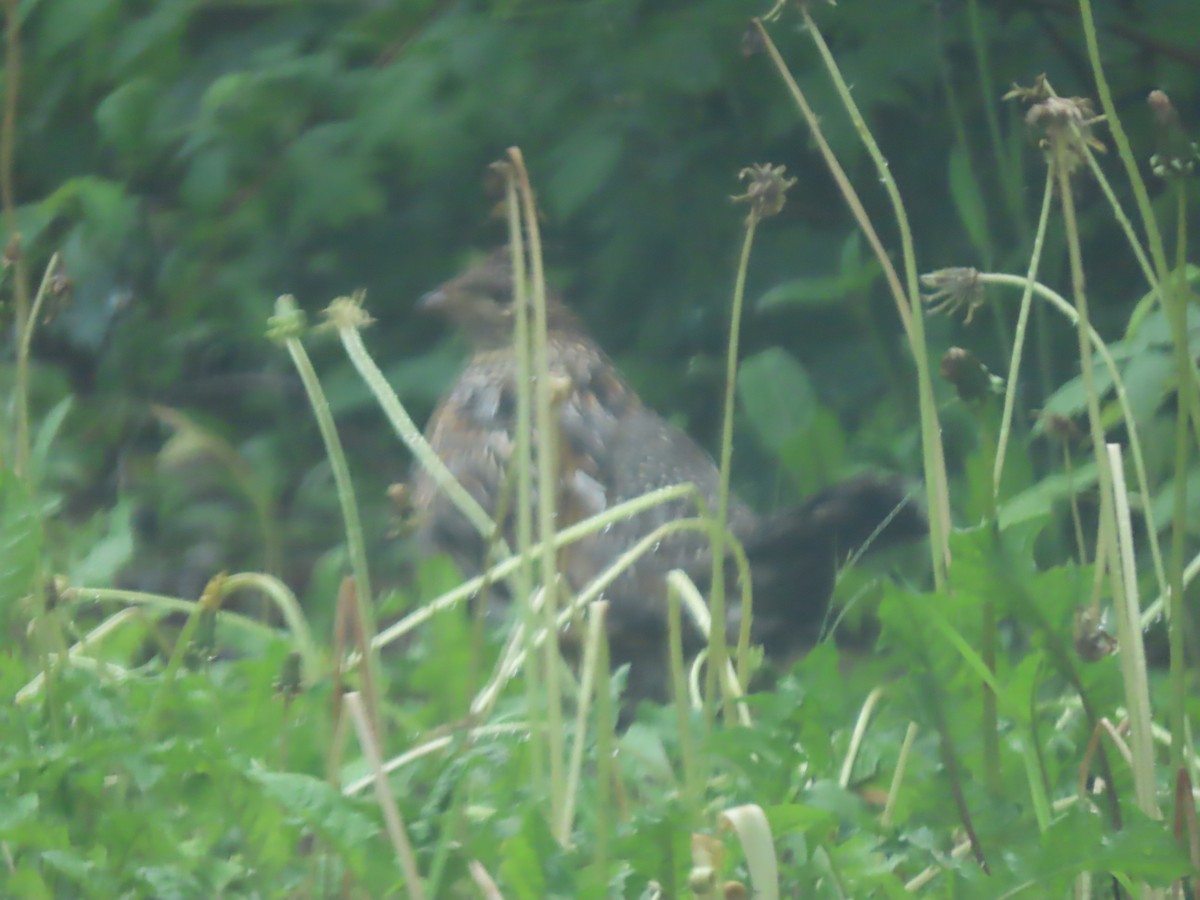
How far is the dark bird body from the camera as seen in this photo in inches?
116

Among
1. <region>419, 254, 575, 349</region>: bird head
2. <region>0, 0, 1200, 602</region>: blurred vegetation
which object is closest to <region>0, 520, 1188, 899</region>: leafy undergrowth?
<region>0, 0, 1200, 602</region>: blurred vegetation

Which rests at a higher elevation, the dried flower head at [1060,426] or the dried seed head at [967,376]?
the dried seed head at [967,376]

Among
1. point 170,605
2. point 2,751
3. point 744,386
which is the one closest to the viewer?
point 2,751

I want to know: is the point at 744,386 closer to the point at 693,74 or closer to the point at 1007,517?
the point at 693,74

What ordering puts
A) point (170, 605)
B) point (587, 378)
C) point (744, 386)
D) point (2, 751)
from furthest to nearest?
point (587, 378)
point (744, 386)
point (170, 605)
point (2, 751)

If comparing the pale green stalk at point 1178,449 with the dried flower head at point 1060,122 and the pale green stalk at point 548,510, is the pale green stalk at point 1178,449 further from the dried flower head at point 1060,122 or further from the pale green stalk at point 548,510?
the pale green stalk at point 548,510

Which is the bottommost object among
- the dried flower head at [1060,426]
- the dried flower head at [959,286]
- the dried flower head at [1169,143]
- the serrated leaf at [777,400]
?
the serrated leaf at [777,400]

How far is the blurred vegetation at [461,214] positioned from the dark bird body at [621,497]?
0.31ft

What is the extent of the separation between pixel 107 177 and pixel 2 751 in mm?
2525

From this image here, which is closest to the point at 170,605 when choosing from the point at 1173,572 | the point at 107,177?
the point at 1173,572

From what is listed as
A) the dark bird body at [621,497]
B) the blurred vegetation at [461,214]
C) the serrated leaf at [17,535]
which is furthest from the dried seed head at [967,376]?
the dark bird body at [621,497]

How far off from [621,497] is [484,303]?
31.2 inches

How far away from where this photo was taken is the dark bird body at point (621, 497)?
294cm

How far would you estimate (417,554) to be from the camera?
3270mm
